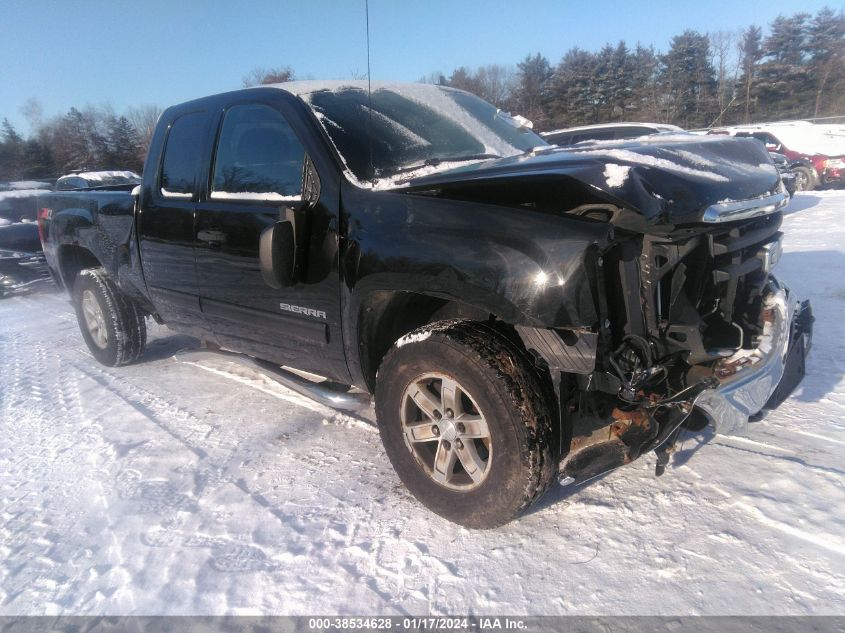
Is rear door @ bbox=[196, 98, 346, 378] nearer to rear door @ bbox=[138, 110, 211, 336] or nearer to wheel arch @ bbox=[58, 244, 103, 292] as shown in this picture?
rear door @ bbox=[138, 110, 211, 336]

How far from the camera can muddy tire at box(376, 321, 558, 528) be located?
87.5 inches

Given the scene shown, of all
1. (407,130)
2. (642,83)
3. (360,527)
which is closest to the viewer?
(360,527)

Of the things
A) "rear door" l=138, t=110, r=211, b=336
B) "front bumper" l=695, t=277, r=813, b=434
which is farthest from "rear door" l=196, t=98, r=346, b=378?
"front bumper" l=695, t=277, r=813, b=434

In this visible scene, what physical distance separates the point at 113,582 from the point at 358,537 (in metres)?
0.98

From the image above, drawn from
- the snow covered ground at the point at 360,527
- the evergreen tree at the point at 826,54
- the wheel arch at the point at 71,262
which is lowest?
the snow covered ground at the point at 360,527

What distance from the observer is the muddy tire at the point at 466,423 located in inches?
87.5

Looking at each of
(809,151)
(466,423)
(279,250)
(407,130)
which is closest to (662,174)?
(466,423)

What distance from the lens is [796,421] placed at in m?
3.18

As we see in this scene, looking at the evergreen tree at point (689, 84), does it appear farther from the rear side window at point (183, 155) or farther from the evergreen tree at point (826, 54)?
the evergreen tree at point (826, 54)

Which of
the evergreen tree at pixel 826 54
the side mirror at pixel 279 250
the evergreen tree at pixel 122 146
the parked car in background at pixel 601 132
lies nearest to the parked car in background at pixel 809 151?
the parked car in background at pixel 601 132

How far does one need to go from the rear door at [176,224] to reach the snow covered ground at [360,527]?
0.77 m

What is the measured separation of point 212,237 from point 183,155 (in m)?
0.76

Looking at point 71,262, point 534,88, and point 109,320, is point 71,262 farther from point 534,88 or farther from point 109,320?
point 534,88

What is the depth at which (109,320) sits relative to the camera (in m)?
4.68
